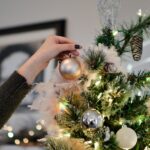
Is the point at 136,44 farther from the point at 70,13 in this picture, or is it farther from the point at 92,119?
the point at 70,13

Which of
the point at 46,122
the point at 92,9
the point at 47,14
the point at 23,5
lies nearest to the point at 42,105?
the point at 46,122

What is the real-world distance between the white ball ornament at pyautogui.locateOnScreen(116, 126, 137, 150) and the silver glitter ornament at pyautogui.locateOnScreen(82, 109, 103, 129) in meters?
0.05

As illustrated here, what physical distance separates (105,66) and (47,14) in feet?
3.39

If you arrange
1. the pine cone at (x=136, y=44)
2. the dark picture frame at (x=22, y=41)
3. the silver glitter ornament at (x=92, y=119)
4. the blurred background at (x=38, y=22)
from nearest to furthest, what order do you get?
the silver glitter ornament at (x=92, y=119), the pine cone at (x=136, y=44), the blurred background at (x=38, y=22), the dark picture frame at (x=22, y=41)

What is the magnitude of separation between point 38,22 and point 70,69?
3.47 ft

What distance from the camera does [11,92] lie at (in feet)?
2.82

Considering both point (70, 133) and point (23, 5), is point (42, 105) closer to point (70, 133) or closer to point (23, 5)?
point (70, 133)

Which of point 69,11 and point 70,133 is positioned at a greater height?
point 69,11

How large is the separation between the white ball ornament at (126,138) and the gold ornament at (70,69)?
0.55 ft

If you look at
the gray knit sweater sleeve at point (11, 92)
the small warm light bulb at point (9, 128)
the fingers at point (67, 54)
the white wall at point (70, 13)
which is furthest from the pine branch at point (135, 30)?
the small warm light bulb at point (9, 128)

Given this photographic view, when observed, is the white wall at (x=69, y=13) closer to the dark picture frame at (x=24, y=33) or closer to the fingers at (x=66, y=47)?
the dark picture frame at (x=24, y=33)

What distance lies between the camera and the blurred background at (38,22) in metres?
1.66

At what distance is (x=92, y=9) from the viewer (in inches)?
66.1

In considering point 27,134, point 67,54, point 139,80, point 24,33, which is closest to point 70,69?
point 67,54
